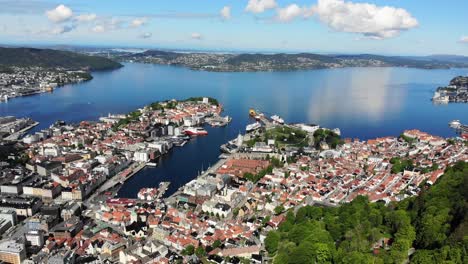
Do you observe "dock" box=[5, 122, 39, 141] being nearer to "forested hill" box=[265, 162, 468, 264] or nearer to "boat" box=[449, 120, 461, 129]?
"forested hill" box=[265, 162, 468, 264]

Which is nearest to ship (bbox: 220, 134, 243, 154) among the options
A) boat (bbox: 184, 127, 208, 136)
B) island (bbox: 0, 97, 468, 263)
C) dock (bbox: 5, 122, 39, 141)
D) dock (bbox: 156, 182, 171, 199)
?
island (bbox: 0, 97, 468, 263)

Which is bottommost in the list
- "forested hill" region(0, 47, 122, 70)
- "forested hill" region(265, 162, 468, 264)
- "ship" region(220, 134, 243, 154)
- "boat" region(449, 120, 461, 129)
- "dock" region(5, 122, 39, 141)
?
"dock" region(5, 122, 39, 141)

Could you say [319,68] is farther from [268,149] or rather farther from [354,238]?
[354,238]

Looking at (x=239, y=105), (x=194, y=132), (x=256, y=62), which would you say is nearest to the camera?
(x=194, y=132)

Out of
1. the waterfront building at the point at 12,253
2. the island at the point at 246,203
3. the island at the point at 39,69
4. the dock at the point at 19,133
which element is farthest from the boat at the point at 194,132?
the island at the point at 39,69

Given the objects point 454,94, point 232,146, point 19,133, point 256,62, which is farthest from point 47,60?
point 454,94

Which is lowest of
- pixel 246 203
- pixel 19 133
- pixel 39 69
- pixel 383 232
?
pixel 19 133

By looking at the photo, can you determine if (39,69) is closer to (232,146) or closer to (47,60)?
(47,60)
